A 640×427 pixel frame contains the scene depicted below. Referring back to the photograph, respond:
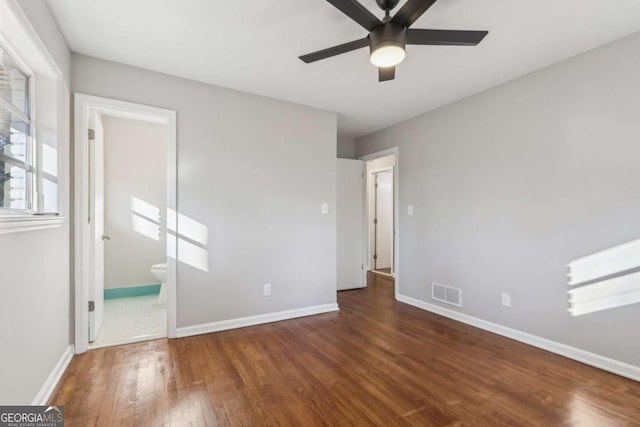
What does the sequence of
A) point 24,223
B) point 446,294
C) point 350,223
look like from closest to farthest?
point 24,223 → point 446,294 → point 350,223

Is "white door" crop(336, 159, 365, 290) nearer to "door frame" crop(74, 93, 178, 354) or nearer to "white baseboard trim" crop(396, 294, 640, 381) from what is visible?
"white baseboard trim" crop(396, 294, 640, 381)

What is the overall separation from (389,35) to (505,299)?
266 cm

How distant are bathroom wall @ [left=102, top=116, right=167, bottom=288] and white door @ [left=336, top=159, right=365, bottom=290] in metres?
2.64

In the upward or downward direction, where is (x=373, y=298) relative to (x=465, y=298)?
downward

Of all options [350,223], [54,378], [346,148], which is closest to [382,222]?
[350,223]

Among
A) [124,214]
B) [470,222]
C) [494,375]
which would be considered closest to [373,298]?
[470,222]

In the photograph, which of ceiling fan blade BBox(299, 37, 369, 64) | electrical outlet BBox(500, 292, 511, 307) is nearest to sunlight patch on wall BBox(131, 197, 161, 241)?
ceiling fan blade BBox(299, 37, 369, 64)

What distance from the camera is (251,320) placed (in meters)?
3.13

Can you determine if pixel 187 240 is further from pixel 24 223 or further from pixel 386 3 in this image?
pixel 386 3

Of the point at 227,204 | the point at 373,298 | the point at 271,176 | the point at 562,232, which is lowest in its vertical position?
the point at 373,298

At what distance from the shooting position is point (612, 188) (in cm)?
221

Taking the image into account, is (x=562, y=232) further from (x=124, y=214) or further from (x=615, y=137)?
(x=124, y=214)

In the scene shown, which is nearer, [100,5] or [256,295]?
[100,5]

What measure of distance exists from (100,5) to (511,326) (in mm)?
4164
